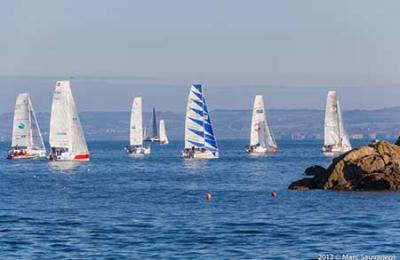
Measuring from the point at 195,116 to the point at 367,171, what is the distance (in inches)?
2697

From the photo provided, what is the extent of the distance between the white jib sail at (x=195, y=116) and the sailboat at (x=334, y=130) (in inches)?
1360

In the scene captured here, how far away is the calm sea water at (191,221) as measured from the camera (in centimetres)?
4694

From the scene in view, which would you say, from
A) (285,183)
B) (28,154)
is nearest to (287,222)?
(285,183)

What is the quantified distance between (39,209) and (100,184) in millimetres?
29085

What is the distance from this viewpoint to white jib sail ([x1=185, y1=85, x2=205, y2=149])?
14575cm

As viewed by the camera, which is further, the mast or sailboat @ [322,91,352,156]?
sailboat @ [322,91,352,156]

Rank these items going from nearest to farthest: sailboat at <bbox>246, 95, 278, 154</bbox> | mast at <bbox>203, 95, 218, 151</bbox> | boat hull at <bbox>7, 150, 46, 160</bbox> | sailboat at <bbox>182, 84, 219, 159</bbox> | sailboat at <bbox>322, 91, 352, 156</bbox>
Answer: sailboat at <bbox>182, 84, 219, 159</bbox> < mast at <bbox>203, 95, 218, 151</bbox> < boat hull at <bbox>7, 150, 46, 160</bbox> < sailboat at <bbox>322, 91, 352, 156</bbox> < sailboat at <bbox>246, 95, 278, 154</bbox>

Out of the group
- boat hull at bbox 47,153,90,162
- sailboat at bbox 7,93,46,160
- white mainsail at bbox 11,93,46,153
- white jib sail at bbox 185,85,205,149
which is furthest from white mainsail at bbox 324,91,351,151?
boat hull at bbox 47,153,90,162

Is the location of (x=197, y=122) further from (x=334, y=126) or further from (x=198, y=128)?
(x=334, y=126)

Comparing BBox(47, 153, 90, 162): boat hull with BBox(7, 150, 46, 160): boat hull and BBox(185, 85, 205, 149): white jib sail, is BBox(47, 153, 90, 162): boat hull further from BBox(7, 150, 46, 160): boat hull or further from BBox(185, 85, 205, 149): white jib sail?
BBox(7, 150, 46, 160): boat hull

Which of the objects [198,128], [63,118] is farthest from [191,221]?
[198,128]

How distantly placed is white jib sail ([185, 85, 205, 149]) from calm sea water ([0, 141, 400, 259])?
4993 centimetres

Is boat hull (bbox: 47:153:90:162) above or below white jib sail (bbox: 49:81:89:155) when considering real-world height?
below

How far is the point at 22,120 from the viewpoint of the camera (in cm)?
16425
